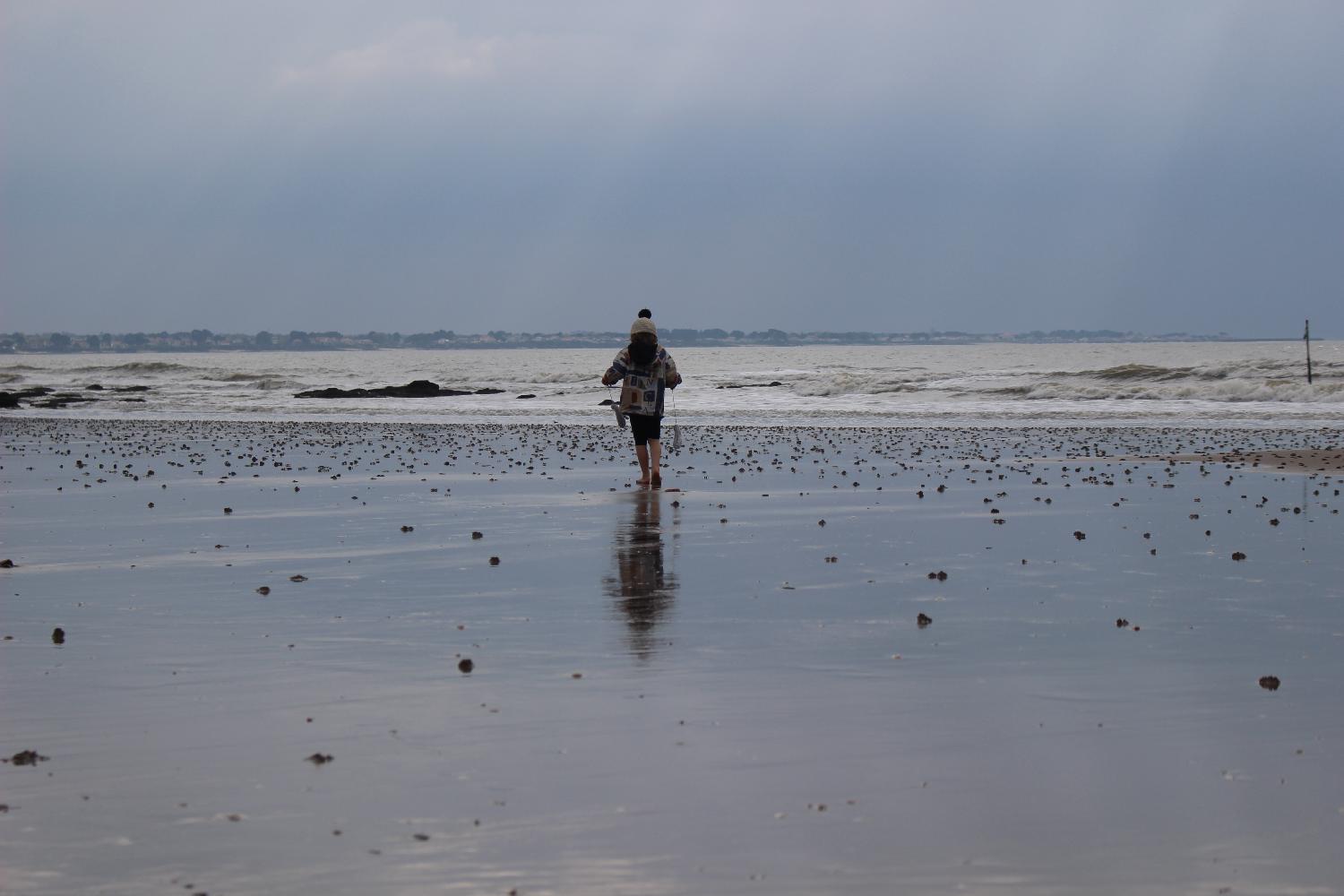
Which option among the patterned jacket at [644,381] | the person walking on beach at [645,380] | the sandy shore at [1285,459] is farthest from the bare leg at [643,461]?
the sandy shore at [1285,459]

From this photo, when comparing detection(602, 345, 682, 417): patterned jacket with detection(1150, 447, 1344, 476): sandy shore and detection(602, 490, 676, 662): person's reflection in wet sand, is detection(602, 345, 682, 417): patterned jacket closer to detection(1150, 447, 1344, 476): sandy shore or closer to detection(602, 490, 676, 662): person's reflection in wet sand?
detection(602, 490, 676, 662): person's reflection in wet sand

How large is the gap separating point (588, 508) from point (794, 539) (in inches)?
180

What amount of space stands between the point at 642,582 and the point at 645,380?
34.2ft

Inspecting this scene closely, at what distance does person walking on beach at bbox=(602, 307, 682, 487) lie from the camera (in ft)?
75.7

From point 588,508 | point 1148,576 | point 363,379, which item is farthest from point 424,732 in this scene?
point 363,379

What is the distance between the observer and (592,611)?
37.4 ft

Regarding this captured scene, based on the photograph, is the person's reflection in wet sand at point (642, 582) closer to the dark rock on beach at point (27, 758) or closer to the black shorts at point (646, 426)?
the dark rock on beach at point (27, 758)

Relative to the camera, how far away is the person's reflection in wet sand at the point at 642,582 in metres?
10.4

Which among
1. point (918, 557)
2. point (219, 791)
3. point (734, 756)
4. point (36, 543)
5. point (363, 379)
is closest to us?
point (219, 791)

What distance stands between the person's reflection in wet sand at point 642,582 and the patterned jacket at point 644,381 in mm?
4395

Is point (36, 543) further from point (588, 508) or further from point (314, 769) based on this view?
point (314, 769)

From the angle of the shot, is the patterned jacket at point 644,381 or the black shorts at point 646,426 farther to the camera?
the black shorts at point 646,426

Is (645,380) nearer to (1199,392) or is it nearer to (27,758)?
(27,758)

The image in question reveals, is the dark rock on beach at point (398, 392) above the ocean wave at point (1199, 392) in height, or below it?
above
